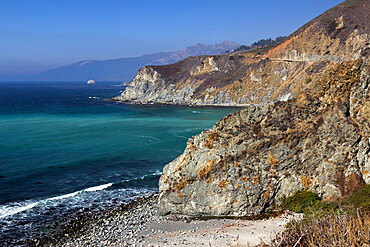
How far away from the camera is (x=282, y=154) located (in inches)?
818

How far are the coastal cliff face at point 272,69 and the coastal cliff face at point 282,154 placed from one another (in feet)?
295

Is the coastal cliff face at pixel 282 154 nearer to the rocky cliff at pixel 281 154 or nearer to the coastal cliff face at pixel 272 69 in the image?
the rocky cliff at pixel 281 154

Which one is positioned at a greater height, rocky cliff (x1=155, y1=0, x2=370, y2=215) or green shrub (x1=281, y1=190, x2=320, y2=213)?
rocky cliff (x1=155, y1=0, x2=370, y2=215)

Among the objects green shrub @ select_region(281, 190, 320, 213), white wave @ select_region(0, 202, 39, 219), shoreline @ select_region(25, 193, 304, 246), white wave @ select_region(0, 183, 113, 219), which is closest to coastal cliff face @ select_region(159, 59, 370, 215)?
green shrub @ select_region(281, 190, 320, 213)

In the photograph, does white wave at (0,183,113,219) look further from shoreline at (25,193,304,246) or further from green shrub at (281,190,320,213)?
green shrub at (281,190,320,213)

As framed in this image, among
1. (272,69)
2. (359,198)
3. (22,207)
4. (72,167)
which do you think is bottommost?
(22,207)

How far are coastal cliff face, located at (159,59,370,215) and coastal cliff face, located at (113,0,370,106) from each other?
8978 cm

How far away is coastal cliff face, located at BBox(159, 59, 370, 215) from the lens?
19453 mm

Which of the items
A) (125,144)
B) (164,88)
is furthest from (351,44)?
(125,144)

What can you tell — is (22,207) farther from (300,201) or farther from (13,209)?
(300,201)

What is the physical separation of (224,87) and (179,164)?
374 ft

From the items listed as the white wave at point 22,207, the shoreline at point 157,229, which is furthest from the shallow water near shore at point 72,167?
the shoreline at point 157,229

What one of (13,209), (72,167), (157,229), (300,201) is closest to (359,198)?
(300,201)

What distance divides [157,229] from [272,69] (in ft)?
387
